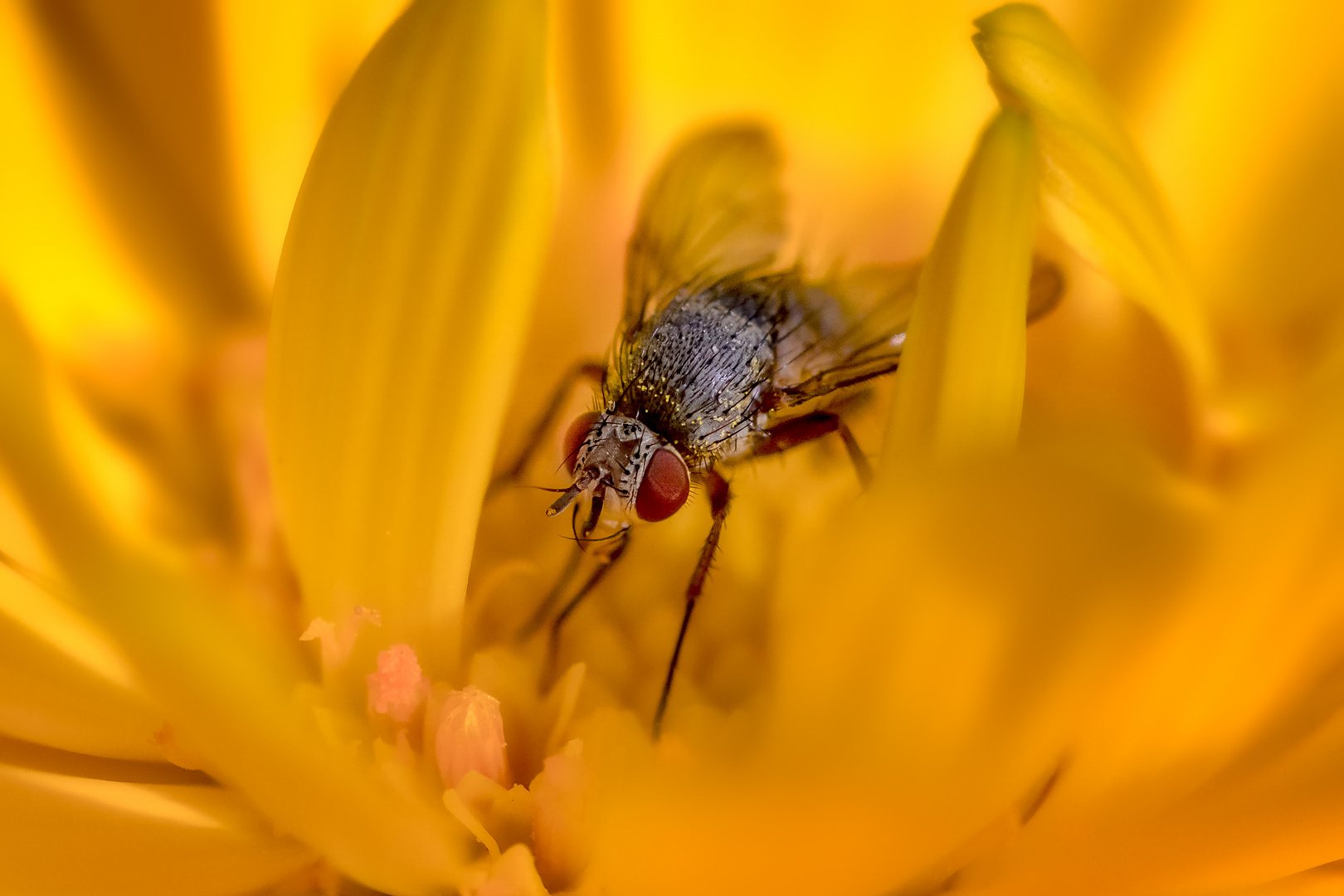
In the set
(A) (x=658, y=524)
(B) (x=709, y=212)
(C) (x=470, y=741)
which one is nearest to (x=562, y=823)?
(C) (x=470, y=741)

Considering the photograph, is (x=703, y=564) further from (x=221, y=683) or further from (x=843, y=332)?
(x=221, y=683)

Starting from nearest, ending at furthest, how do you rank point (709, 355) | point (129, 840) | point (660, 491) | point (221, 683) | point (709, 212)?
point (221, 683) → point (129, 840) → point (660, 491) → point (709, 355) → point (709, 212)

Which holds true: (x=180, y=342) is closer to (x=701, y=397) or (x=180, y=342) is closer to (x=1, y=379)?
(x=701, y=397)

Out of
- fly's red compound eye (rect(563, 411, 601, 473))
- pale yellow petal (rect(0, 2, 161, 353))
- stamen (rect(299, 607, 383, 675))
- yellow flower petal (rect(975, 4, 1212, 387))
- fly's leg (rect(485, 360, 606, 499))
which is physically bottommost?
stamen (rect(299, 607, 383, 675))

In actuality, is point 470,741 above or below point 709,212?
below

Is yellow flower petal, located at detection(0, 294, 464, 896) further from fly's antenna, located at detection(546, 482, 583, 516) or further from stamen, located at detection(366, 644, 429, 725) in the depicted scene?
fly's antenna, located at detection(546, 482, 583, 516)

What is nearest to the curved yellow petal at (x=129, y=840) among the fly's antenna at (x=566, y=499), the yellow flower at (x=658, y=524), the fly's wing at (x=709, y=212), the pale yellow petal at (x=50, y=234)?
the yellow flower at (x=658, y=524)

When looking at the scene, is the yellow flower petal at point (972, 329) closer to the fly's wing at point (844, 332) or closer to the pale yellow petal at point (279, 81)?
the fly's wing at point (844, 332)

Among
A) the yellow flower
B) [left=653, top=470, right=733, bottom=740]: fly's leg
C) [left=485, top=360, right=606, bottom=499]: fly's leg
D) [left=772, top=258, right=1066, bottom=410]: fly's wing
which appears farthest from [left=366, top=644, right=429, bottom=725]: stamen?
[left=772, top=258, right=1066, bottom=410]: fly's wing
